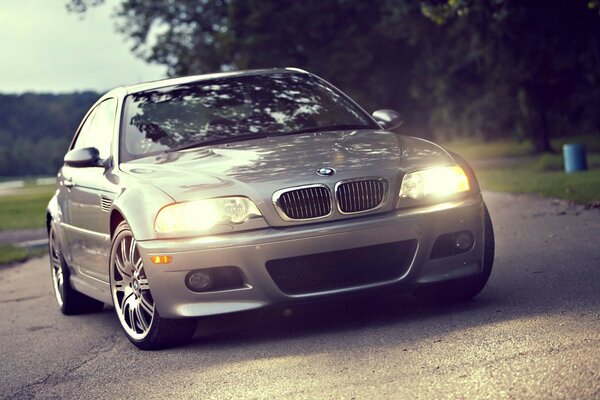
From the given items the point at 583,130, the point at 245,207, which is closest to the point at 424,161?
the point at 245,207

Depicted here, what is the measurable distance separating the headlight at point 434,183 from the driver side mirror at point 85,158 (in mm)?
2142

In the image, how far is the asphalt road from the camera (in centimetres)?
481

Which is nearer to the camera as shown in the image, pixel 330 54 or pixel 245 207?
pixel 245 207

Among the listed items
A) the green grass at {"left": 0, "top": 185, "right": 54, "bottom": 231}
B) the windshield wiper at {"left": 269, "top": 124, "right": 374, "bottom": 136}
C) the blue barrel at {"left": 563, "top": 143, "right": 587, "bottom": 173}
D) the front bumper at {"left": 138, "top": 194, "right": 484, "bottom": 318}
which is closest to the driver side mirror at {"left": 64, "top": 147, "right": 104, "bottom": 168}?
the windshield wiper at {"left": 269, "top": 124, "right": 374, "bottom": 136}

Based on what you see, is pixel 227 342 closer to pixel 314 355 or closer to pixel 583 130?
pixel 314 355

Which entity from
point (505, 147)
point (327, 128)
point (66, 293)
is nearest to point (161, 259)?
point (327, 128)

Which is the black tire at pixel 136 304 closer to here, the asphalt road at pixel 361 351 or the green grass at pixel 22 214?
the asphalt road at pixel 361 351

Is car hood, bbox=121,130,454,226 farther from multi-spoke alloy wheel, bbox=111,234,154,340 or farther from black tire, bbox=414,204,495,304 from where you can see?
black tire, bbox=414,204,495,304

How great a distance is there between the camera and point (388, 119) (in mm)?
8203

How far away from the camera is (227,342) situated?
→ 6.55 metres

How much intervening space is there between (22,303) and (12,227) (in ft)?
57.1

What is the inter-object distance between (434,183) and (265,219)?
1001mm

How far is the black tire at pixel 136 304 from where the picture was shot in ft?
21.4

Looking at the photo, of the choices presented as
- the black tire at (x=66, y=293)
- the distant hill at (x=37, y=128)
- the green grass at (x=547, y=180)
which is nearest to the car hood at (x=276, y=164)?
the black tire at (x=66, y=293)
